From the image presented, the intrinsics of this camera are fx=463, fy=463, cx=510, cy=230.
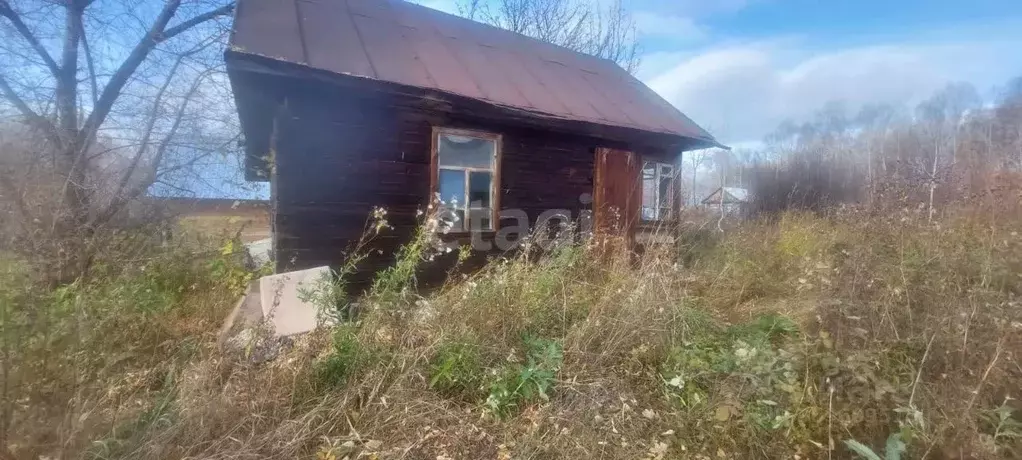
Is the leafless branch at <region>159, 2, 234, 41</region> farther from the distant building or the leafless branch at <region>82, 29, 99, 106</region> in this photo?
the distant building

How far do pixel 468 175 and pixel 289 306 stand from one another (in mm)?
2878

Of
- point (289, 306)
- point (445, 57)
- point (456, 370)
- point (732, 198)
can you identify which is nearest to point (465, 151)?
point (445, 57)

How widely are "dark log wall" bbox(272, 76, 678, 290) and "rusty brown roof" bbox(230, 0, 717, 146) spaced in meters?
0.40

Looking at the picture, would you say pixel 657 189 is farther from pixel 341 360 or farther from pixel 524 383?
pixel 341 360

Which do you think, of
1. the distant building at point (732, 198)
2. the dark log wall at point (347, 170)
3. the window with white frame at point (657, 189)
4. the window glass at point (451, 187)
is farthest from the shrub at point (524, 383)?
the distant building at point (732, 198)

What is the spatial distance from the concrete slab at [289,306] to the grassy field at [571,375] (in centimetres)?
39

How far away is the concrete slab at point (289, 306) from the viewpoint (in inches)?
142

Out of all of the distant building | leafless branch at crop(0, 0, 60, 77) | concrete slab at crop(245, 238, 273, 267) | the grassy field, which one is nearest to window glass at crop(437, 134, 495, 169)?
the grassy field

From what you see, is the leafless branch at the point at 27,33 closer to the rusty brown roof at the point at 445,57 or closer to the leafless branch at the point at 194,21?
the leafless branch at the point at 194,21

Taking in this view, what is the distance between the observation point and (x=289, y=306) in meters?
3.82

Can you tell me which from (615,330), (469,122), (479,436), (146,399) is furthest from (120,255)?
(615,330)

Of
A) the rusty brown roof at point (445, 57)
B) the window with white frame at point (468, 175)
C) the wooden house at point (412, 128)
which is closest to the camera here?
the wooden house at point (412, 128)

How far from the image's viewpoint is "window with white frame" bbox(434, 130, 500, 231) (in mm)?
5828

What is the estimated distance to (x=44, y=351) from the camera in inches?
92.6
